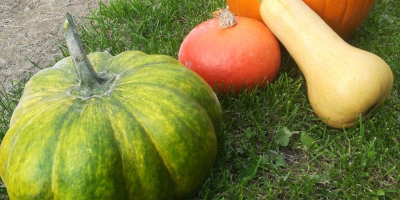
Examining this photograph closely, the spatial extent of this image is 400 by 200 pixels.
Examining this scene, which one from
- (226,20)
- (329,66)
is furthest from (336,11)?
(226,20)

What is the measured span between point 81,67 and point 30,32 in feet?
7.68

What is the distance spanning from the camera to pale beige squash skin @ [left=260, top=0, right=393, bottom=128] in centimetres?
206

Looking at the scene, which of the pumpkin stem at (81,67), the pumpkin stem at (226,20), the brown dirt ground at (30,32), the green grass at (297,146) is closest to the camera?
the pumpkin stem at (81,67)

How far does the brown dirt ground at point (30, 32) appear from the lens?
3336mm

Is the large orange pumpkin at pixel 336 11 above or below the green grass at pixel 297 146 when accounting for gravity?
above

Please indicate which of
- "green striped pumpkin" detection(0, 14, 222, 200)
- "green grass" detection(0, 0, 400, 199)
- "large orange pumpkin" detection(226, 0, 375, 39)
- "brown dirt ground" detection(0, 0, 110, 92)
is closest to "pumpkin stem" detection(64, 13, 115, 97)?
"green striped pumpkin" detection(0, 14, 222, 200)

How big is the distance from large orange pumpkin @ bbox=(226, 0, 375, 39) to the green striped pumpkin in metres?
1.03

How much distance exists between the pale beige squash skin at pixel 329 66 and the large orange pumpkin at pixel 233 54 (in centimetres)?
13

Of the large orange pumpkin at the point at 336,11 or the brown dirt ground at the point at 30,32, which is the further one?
the brown dirt ground at the point at 30,32

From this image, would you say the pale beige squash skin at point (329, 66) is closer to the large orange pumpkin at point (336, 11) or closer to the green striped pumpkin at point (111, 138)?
the large orange pumpkin at point (336, 11)

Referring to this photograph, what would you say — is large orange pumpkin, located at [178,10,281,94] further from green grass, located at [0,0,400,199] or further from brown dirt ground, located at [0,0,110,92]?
brown dirt ground, located at [0,0,110,92]

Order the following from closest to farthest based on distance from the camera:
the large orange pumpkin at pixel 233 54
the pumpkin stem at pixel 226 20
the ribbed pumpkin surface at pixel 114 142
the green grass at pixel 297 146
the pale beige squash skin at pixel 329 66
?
the ribbed pumpkin surface at pixel 114 142
the green grass at pixel 297 146
the pale beige squash skin at pixel 329 66
the large orange pumpkin at pixel 233 54
the pumpkin stem at pixel 226 20

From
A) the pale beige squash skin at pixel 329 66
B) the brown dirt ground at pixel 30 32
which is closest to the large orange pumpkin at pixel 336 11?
the pale beige squash skin at pixel 329 66

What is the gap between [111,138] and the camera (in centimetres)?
158
